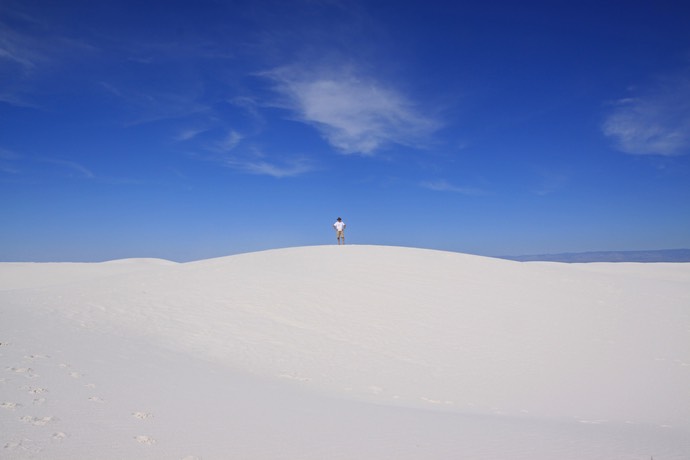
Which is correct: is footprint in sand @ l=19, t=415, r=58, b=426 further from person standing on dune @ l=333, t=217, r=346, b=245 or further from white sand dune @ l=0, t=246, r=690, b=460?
person standing on dune @ l=333, t=217, r=346, b=245

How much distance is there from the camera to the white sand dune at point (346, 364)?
424 centimetres

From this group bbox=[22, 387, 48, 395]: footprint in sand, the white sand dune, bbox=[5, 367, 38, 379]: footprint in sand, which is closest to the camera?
the white sand dune

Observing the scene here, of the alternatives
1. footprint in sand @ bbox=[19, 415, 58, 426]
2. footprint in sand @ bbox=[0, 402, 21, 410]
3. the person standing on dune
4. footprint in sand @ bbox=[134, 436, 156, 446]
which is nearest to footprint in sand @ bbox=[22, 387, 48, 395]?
footprint in sand @ bbox=[0, 402, 21, 410]

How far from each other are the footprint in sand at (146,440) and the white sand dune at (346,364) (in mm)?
18

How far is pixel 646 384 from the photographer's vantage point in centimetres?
797

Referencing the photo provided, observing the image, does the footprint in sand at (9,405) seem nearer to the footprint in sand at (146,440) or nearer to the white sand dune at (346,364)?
the white sand dune at (346,364)

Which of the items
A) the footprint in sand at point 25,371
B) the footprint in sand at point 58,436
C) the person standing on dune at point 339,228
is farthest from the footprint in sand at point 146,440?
the person standing on dune at point 339,228

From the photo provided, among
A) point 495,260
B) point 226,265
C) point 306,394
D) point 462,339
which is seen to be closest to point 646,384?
point 462,339

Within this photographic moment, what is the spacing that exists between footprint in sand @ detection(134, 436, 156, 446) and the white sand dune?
18mm

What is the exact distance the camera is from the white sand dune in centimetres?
424

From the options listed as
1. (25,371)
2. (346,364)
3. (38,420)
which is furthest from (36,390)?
(346,364)

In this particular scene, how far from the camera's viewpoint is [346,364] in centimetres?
Result: 826

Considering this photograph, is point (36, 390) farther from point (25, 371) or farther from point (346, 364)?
point (346, 364)

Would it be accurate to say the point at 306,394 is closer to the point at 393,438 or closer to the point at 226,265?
the point at 393,438
